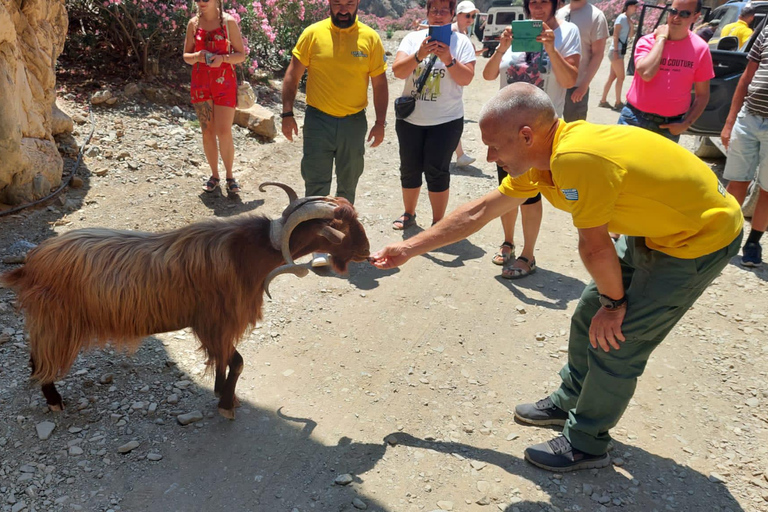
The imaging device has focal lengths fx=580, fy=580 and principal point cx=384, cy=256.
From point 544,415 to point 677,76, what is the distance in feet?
12.8

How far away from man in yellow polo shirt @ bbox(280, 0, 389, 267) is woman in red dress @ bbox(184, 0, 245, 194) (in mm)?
1424

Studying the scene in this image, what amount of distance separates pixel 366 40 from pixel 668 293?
3744 millimetres

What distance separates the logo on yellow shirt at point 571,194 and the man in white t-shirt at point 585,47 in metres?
3.54

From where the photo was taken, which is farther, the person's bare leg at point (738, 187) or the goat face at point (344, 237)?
the person's bare leg at point (738, 187)

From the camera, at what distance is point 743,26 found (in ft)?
29.2

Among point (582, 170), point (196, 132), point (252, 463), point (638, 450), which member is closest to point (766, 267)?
point (638, 450)

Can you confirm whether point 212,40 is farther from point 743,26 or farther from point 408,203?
point 743,26

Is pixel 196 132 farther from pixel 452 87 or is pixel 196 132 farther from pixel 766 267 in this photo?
pixel 766 267

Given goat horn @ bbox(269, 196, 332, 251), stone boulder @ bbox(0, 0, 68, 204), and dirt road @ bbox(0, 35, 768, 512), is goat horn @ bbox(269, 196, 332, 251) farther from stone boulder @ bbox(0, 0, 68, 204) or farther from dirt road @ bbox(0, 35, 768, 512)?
stone boulder @ bbox(0, 0, 68, 204)

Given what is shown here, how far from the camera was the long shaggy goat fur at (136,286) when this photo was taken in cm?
361

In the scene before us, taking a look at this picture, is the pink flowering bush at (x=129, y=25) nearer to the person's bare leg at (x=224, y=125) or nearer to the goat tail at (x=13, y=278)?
the person's bare leg at (x=224, y=125)

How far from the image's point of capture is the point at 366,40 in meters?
5.55

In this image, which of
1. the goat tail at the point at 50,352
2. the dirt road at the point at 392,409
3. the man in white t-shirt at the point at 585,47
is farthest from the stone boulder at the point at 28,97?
the man in white t-shirt at the point at 585,47

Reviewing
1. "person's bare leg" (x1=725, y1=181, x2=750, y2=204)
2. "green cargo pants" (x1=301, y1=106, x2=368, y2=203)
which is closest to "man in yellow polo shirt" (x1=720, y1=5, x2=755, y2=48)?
"person's bare leg" (x1=725, y1=181, x2=750, y2=204)
